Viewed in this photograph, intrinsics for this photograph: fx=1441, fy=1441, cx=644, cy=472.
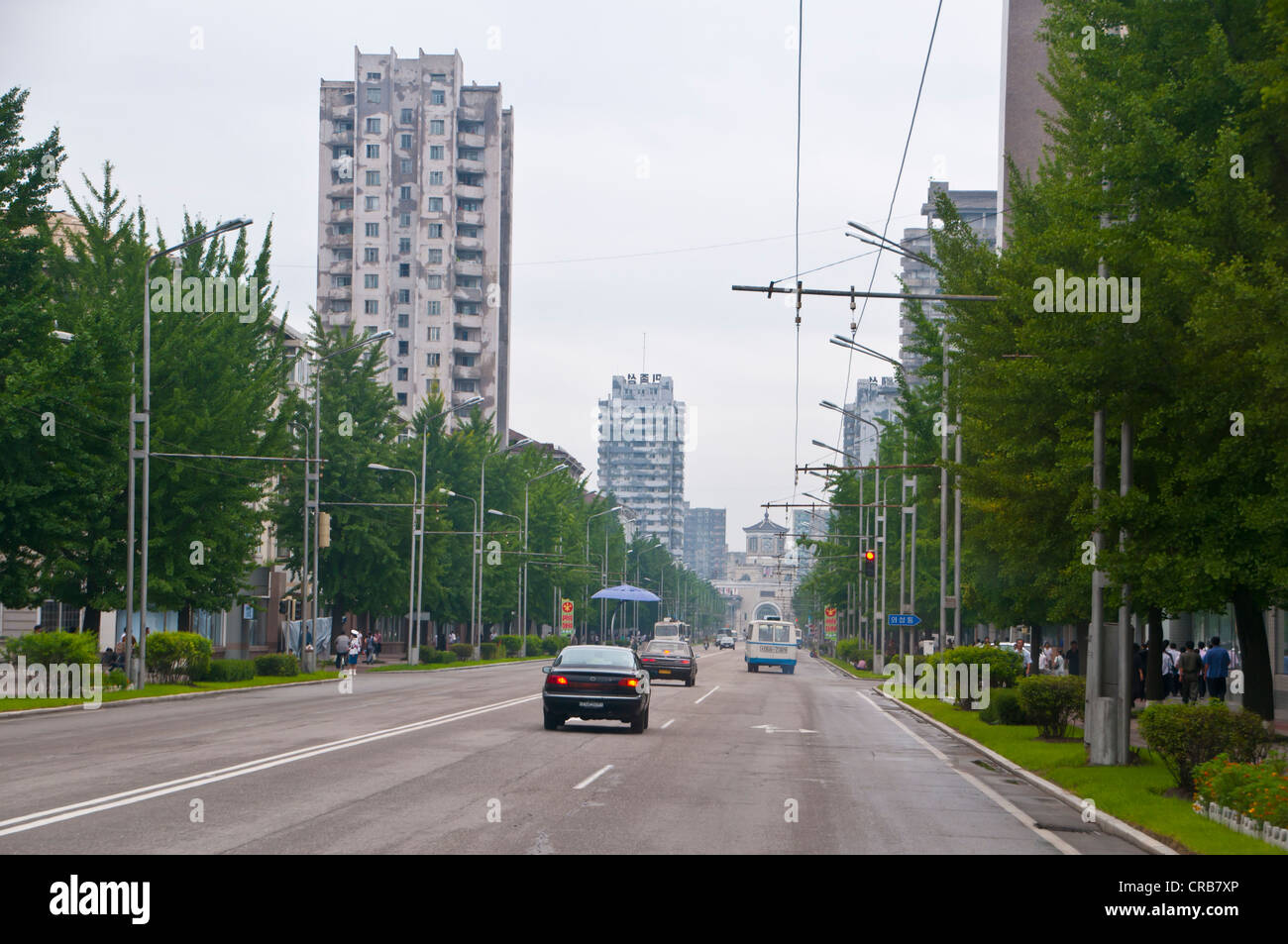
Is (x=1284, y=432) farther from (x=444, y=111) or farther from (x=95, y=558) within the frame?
(x=444, y=111)

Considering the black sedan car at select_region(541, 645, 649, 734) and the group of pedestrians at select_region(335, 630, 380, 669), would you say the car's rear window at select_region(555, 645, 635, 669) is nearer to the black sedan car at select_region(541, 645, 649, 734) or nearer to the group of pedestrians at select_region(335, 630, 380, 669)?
the black sedan car at select_region(541, 645, 649, 734)

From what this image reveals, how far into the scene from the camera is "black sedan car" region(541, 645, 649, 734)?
25.6m

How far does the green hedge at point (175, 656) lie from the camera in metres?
40.7

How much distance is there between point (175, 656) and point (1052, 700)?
25.7 m

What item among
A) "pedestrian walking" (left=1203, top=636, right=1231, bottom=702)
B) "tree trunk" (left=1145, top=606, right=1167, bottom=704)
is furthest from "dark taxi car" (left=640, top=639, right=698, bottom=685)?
"tree trunk" (left=1145, top=606, right=1167, bottom=704)

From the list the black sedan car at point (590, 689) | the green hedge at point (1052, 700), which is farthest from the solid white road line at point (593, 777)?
the green hedge at point (1052, 700)

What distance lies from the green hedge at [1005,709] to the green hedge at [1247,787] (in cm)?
1280

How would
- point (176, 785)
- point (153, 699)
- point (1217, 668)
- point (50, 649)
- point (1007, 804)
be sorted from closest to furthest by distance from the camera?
1. point (176, 785)
2. point (1007, 804)
3. point (50, 649)
4. point (153, 699)
5. point (1217, 668)

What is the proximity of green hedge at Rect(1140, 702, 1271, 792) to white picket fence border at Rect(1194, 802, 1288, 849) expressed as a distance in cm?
128

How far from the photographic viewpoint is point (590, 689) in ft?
84.5

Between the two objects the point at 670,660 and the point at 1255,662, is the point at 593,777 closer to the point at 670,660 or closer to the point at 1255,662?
the point at 1255,662

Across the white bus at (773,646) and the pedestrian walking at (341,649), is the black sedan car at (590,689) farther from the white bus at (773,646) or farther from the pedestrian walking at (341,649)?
the white bus at (773,646)

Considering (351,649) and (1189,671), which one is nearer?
(1189,671)

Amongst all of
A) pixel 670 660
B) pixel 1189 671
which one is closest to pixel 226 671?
pixel 670 660
